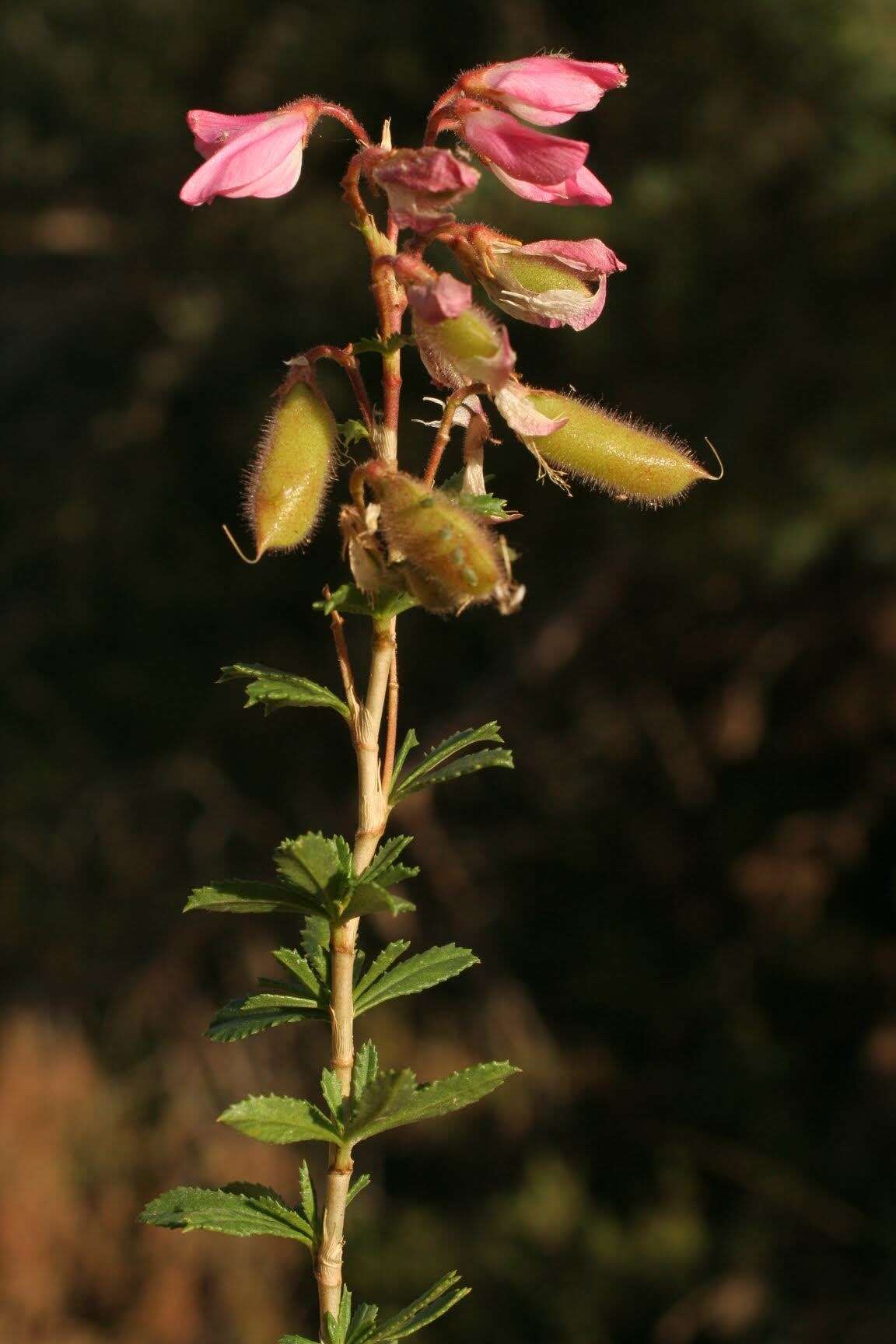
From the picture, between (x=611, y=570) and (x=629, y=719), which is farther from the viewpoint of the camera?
(x=629, y=719)

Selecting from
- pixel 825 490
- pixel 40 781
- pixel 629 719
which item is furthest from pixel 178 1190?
pixel 40 781

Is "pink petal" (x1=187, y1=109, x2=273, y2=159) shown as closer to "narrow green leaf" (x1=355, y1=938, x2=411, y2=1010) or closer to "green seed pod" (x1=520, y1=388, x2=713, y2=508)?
"green seed pod" (x1=520, y1=388, x2=713, y2=508)

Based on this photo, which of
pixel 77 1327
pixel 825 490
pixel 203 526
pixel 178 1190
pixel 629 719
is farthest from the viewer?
pixel 203 526

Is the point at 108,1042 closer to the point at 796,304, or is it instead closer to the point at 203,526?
the point at 203,526

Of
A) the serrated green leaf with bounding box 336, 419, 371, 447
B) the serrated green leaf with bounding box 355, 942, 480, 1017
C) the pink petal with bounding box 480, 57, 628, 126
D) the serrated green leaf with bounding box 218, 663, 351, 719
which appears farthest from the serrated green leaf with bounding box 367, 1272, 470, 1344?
the pink petal with bounding box 480, 57, 628, 126

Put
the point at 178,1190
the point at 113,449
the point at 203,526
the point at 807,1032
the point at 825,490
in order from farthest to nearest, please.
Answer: the point at 113,449 < the point at 203,526 < the point at 807,1032 < the point at 825,490 < the point at 178,1190
